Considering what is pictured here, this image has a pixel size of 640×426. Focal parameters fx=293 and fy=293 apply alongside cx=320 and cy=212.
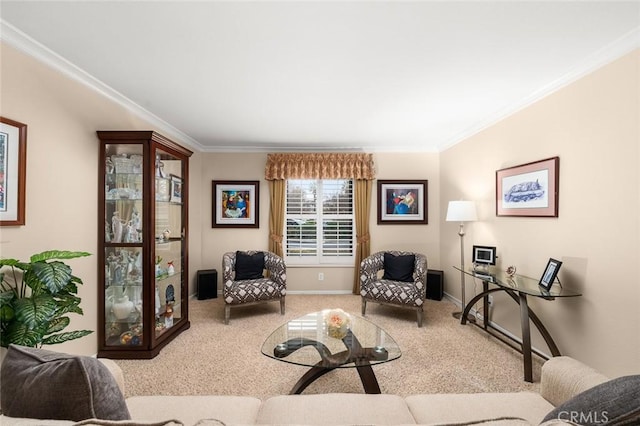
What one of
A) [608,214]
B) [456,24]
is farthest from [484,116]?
[456,24]

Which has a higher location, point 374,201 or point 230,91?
point 230,91

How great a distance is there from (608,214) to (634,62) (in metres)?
1.04

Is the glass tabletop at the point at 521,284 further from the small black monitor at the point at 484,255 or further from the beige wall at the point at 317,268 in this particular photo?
the beige wall at the point at 317,268

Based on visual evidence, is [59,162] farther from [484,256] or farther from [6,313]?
[484,256]

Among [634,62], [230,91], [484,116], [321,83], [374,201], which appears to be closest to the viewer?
[634,62]

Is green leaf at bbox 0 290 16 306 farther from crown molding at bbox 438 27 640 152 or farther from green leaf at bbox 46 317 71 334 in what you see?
crown molding at bbox 438 27 640 152

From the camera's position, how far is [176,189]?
3.44 meters

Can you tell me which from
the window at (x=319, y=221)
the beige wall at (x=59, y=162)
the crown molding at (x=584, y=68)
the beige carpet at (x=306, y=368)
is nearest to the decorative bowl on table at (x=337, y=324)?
the beige carpet at (x=306, y=368)

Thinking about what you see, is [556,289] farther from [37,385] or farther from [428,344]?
[37,385]

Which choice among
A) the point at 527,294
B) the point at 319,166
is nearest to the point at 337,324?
the point at 527,294

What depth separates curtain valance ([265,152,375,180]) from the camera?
498cm

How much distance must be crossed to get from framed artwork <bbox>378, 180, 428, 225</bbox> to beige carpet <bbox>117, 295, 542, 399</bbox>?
5.93 ft

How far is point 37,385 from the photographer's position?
31.9 inches

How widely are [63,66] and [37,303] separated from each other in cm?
183
